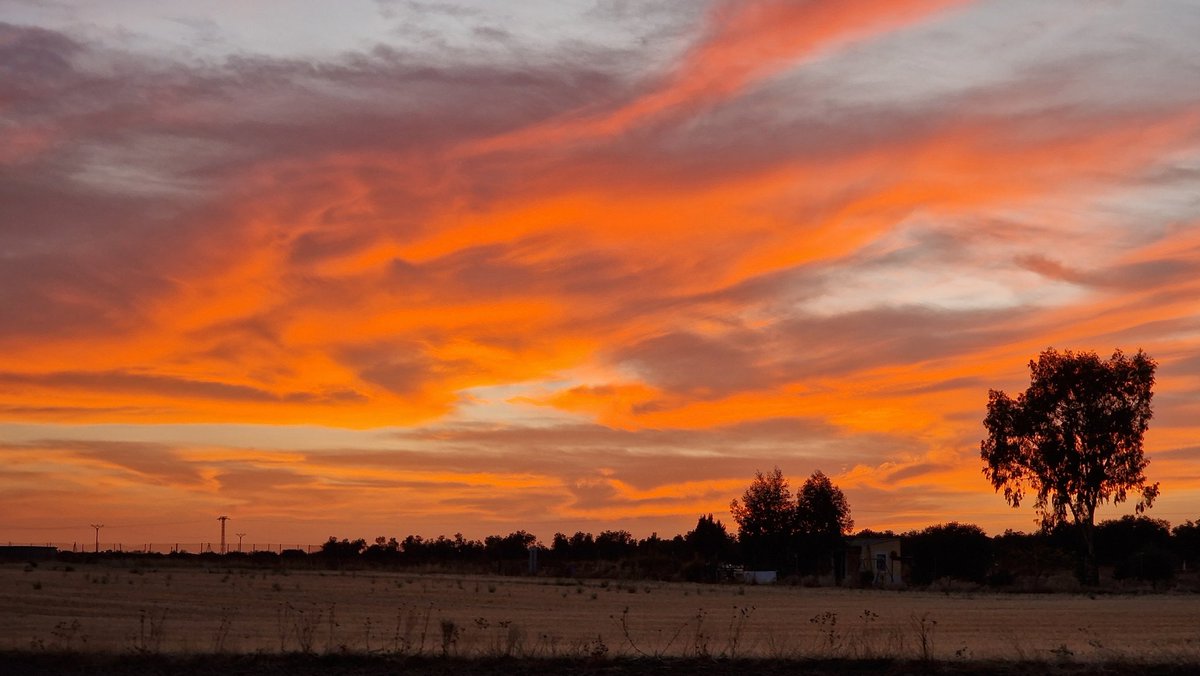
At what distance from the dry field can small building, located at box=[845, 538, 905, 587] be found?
28.2m

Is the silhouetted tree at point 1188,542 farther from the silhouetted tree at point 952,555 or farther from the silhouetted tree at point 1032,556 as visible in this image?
the silhouetted tree at point 952,555

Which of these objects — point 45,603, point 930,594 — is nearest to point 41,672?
point 45,603

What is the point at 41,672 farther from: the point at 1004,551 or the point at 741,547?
the point at 1004,551

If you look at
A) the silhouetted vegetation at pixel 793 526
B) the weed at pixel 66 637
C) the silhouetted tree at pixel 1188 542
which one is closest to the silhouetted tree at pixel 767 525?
the silhouetted vegetation at pixel 793 526

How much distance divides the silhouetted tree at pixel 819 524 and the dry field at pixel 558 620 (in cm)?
4063

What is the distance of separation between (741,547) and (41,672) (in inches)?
4533

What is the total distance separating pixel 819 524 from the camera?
432ft

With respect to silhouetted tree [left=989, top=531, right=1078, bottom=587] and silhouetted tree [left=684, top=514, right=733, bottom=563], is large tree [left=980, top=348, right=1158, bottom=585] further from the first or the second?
silhouetted tree [left=684, top=514, right=733, bottom=563]

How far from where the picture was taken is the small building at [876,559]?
116m

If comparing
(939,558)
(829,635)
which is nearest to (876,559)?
(939,558)

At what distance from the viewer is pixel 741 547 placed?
134125mm

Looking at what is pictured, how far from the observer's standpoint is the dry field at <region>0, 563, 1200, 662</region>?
27259mm

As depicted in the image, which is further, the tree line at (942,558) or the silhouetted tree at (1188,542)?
the silhouetted tree at (1188,542)

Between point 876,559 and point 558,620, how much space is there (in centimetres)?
8082
